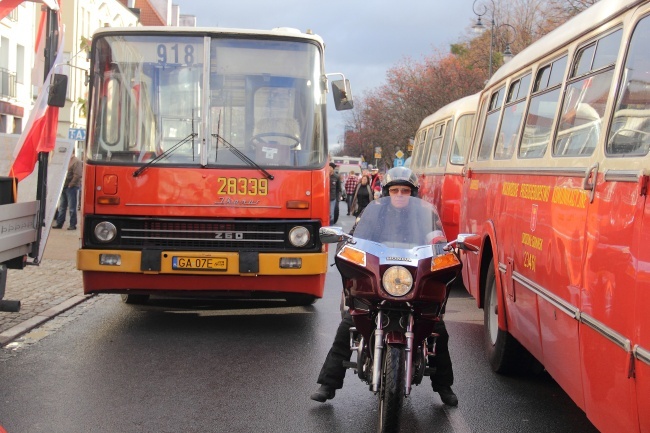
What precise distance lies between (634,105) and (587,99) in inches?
42.7

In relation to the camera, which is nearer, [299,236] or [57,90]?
[57,90]

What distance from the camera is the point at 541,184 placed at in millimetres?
6293

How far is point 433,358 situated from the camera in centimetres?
644

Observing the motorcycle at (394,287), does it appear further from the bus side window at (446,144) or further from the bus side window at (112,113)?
the bus side window at (446,144)

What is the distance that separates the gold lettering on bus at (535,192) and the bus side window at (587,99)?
0.83 ft

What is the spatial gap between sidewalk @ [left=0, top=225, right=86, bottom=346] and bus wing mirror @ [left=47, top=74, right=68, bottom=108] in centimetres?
226

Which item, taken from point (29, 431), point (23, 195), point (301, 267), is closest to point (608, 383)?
point (29, 431)

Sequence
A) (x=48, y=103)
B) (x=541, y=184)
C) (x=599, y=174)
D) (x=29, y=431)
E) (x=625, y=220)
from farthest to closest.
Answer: (x=48, y=103), (x=541, y=184), (x=29, y=431), (x=599, y=174), (x=625, y=220)

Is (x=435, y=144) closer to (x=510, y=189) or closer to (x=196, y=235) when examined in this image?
(x=196, y=235)

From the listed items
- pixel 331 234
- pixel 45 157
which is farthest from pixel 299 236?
pixel 331 234

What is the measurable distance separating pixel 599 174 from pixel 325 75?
5217 mm

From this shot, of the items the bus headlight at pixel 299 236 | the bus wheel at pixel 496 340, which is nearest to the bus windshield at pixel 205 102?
the bus headlight at pixel 299 236

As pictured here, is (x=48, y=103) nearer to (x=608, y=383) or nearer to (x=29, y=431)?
(x=29, y=431)

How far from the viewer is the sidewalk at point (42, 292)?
9.49 m
